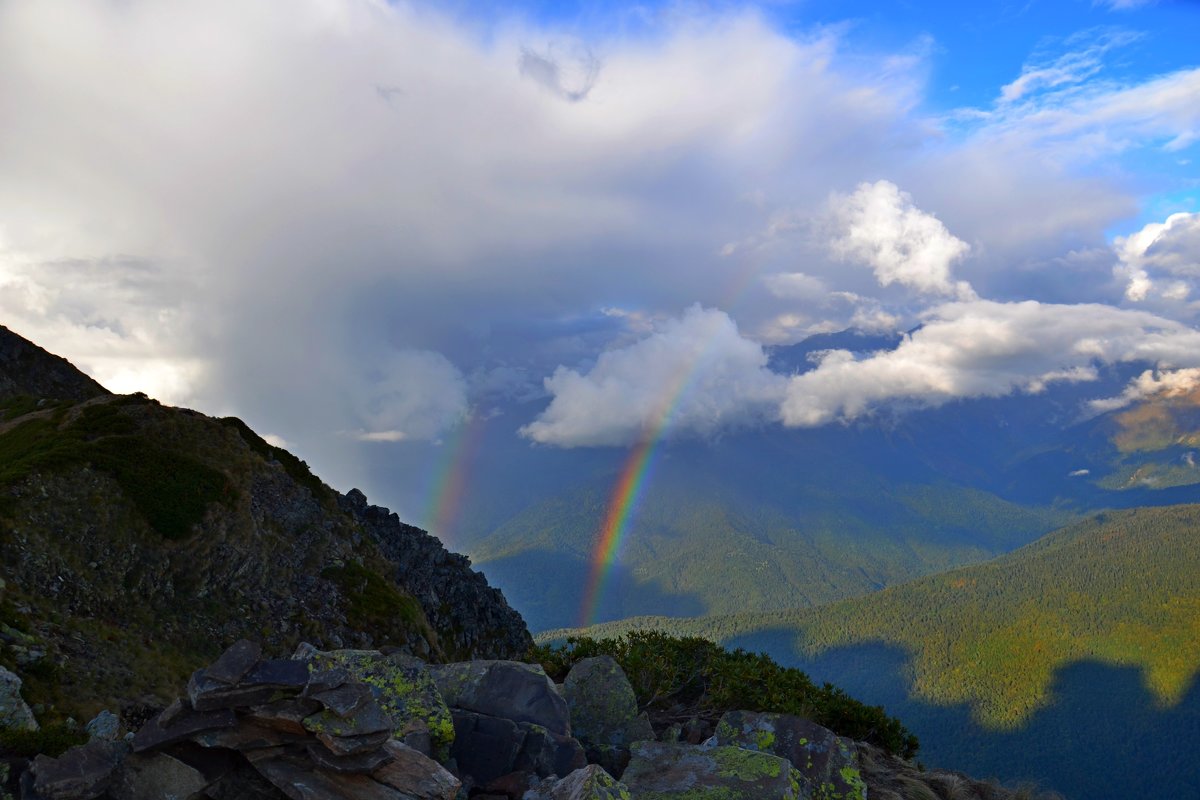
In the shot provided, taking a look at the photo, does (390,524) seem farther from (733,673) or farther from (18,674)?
(733,673)

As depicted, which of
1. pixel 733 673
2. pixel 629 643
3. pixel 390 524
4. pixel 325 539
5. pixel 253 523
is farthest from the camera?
pixel 390 524

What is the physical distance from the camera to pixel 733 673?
2712 cm

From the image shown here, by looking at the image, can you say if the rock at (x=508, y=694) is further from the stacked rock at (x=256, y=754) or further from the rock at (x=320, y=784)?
the rock at (x=320, y=784)

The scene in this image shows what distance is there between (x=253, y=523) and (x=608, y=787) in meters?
49.5

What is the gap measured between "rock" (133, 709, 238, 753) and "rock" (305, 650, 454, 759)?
1642 mm

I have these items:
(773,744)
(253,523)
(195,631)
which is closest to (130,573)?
(195,631)

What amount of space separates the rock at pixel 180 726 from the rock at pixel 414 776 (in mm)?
3058

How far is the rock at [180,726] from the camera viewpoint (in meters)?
12.9

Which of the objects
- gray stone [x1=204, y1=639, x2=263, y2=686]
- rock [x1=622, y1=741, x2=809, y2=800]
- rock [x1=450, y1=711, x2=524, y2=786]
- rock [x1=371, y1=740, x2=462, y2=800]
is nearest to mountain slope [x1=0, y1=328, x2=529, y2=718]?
gray stone [x1=204, y1=639, x2=263, y2=686]

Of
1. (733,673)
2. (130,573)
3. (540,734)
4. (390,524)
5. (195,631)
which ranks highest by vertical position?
(390,524)

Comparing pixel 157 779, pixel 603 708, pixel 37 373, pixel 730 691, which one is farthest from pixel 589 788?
pixel 37 373

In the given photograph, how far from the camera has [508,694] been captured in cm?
1803

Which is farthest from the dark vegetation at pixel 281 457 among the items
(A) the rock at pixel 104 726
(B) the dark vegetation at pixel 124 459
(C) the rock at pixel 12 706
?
(A) the rock at pixel 104 726

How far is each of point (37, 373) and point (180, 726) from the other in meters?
106
